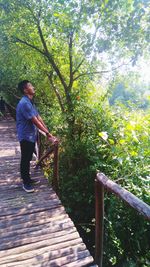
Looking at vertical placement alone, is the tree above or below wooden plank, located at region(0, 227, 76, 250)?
above

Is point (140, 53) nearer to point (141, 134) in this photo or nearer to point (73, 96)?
point (73, 96)

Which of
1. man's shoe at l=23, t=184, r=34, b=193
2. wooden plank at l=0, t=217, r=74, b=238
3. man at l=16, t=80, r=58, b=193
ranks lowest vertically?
wooden plank at l=0, t=217, r=74, b=238

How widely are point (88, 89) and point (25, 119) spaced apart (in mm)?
3600

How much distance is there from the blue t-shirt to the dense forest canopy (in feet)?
4.16

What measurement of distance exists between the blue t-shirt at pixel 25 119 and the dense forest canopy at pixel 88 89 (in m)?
1.27

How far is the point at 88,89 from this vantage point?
23.5 feet

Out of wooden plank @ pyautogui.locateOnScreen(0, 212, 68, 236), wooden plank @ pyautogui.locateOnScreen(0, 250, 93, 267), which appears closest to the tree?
wooden plank @ pyautogui.locateOnScreen(0, 212, 68, 236)

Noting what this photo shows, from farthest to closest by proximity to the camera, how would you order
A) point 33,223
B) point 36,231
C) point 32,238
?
point 33,223 → point 36,231 → point 32,238

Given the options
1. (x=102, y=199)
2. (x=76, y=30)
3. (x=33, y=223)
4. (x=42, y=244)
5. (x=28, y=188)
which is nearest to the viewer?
(x=102, y=199)

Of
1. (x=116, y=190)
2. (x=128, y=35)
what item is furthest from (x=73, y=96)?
(x=116, y=190)

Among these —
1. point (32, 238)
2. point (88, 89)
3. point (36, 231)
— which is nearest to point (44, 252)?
point (32, 238)

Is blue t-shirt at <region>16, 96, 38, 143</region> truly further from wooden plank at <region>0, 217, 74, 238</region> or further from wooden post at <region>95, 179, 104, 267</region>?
wooden post at <region>95, 179, 104, 267</region>

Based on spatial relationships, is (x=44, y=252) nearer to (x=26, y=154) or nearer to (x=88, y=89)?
(x=26, y=154)

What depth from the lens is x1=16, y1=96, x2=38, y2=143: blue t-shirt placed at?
3812mm
